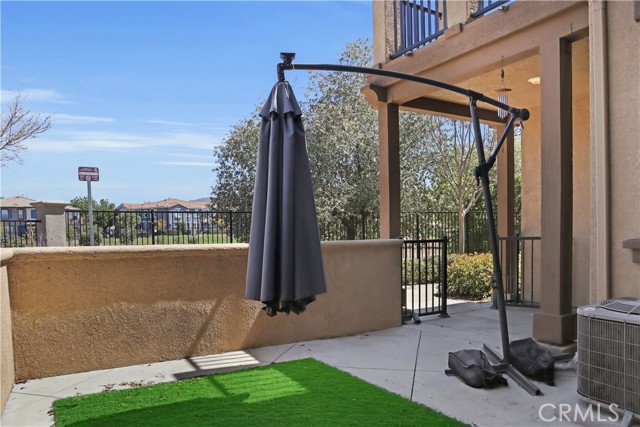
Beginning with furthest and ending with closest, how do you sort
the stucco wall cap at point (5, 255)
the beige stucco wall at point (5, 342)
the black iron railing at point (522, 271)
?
the black iron railing at point (522, 271) → the stucco wall cap at point (5, 255) → the beige stucco wall at point (5, 342)

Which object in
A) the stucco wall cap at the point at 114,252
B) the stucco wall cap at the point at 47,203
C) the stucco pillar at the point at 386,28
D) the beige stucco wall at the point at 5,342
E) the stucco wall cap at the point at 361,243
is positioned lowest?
the beige stucco wall at the point at 5,342

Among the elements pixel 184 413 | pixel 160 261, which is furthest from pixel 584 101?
pixel 184 413

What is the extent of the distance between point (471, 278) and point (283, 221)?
629 cm

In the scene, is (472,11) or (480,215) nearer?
(472,11)

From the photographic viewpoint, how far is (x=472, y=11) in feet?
16.8

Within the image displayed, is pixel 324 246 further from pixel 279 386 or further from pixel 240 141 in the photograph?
pixel 240 141

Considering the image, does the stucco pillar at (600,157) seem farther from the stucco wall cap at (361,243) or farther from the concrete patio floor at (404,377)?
the stucco wall cap at (361,243)

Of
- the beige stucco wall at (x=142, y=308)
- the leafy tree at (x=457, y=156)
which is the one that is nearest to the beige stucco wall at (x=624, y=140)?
the beige stucco wall at (x=142, y=308)

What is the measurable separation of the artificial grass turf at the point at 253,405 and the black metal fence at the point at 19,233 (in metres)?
7.42

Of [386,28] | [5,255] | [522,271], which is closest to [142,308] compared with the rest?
[5,255]

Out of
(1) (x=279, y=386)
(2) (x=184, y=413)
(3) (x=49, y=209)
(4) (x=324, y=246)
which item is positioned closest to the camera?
(2) (x=184, y=413)

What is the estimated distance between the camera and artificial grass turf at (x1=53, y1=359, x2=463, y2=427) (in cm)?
273

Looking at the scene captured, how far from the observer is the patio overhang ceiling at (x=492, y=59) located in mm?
4203

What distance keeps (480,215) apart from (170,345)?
36.6 feet
